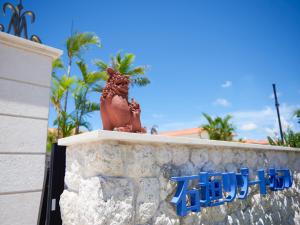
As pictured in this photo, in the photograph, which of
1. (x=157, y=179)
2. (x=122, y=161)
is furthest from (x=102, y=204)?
(x=157, y=179)

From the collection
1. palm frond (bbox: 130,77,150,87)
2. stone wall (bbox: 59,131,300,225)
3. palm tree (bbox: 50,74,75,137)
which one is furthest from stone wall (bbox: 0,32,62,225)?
palm frond (bbox: 130,77,150,87)

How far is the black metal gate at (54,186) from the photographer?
2.30 meters

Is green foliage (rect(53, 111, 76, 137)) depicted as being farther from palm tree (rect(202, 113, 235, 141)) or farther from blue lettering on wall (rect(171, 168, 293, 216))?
palm tree (rect(202, 113, 235, 141))

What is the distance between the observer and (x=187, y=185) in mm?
2299

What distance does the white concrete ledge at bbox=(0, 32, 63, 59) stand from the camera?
2.89 metres

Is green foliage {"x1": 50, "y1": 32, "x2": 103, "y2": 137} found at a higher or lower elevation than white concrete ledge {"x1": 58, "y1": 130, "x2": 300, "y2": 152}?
higher

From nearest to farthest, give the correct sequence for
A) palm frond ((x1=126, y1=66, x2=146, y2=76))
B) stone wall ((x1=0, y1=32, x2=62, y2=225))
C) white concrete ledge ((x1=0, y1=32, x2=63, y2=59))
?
stone wall ((x1=0, y1=32, x2=62, y2=225)) < white concrete ledge ((x1=0, y1=32, x2=63, y2=59)) < palm frond ((x1=126, y1=66, x2=146, y2=76))

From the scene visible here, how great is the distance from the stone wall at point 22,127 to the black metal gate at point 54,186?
448 mm

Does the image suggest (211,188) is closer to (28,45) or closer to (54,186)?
(54,186)

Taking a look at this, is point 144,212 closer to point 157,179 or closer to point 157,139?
point 157,179

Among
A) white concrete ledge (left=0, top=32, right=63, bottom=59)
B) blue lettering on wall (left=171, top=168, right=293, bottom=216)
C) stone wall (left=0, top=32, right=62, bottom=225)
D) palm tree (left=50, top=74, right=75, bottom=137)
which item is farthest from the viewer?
palm tree (left=50, top=74, right=75, bottom=137)

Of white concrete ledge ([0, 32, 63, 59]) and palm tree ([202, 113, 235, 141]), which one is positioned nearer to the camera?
white concrete ledge ([0, 32, 63, 59])

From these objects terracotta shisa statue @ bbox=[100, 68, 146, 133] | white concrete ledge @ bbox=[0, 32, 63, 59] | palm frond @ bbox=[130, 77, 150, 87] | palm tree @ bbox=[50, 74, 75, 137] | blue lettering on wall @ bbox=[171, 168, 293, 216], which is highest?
palm frond @ bbox=[130, 77, 150, 87]

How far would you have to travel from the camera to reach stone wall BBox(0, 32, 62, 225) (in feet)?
8.91
